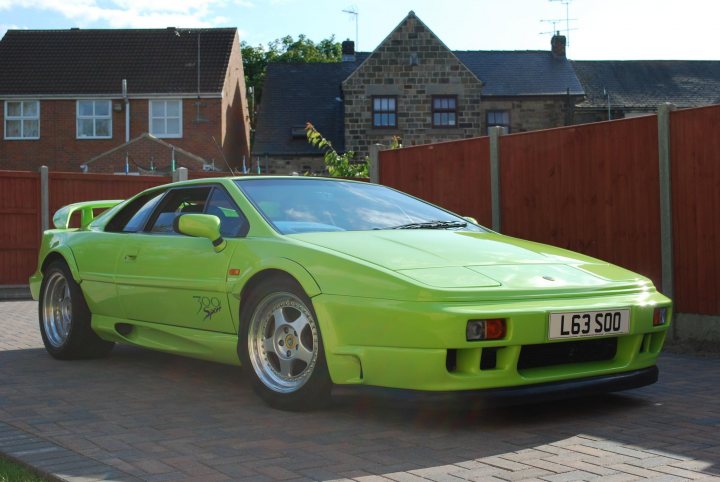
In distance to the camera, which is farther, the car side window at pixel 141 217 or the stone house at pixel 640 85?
the stone house at pixel 640 85

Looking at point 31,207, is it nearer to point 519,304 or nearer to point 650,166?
point 650,166

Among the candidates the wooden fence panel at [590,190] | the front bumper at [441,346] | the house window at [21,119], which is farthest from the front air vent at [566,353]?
the house window at [21,119]

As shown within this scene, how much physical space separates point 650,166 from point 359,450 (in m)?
5.04

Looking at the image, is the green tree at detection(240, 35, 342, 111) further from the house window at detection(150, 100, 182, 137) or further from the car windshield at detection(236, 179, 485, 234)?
the car windshield at detection(236, 179, 485, 234)

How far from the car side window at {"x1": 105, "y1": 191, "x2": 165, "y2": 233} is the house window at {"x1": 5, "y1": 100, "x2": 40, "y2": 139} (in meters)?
32.9

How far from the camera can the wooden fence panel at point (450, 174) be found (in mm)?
10713

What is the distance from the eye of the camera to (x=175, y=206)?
6730 millimetres

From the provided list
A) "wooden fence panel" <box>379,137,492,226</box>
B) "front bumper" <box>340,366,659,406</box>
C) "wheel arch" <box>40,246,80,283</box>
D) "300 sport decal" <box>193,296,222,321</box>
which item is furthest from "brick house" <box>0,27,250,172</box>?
"front bumper" <box>340,366,659,406</box>

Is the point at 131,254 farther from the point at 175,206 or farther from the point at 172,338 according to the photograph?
the point at 172,338

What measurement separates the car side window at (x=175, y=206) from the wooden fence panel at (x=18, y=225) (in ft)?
29.0

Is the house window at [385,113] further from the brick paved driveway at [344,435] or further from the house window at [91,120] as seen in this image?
the brick paved driveway at [344,435]

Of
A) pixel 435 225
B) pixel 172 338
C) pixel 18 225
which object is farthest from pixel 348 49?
pixel 172 338

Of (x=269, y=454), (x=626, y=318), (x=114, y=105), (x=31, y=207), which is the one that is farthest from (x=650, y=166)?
(x=114, y=105)

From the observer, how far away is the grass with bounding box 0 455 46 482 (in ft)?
12.6
